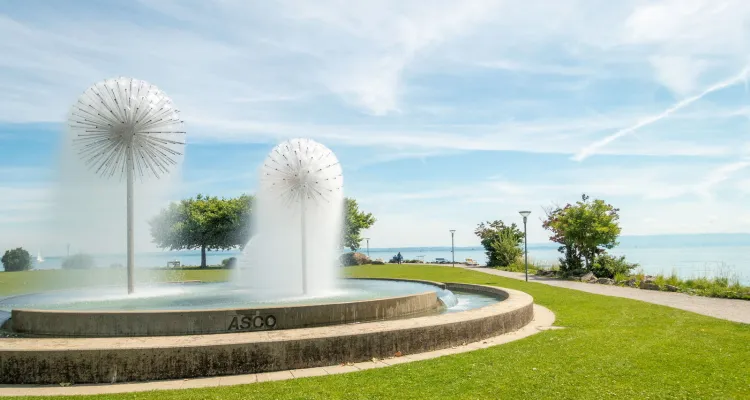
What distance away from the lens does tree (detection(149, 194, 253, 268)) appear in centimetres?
5888

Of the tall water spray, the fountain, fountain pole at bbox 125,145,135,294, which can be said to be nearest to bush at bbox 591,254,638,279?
the fountain

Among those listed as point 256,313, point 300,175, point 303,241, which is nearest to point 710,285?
point 303,241

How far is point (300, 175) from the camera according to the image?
54.9 ft

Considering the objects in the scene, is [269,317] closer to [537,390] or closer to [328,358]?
[328,358]

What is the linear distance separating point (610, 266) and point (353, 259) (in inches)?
1094

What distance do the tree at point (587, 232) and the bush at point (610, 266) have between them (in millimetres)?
451

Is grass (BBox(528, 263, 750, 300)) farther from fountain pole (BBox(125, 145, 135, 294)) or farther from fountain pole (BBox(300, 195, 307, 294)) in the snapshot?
fountain pole (BBox(125, 145, 135, 294))

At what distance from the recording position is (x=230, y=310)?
9984mm

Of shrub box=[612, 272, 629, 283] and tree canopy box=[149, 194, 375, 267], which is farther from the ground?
tree canopy box=[149, 194, 375, 267]

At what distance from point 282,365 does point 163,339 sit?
201 cm

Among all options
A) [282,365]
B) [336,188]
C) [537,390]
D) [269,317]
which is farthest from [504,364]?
[336,188]

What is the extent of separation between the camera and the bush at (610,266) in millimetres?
29969

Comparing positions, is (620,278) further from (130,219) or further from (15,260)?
(15,260)

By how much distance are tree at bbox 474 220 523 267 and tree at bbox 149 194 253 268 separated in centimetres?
2571
